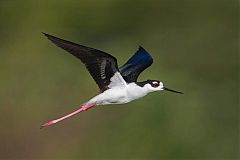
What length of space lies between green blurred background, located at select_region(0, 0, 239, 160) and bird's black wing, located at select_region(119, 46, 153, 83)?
1426 mm

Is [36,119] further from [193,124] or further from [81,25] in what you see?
[81,25]

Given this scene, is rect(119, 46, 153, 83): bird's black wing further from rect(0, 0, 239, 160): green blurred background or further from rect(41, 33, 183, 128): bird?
rect(0, 0, 239, 160): green blurred background

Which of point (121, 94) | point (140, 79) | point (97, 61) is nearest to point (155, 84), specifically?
point (121, 94)

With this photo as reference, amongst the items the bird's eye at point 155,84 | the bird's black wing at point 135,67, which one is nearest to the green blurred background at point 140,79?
the bird's black wing at point 135,67

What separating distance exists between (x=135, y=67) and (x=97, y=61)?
63 cm

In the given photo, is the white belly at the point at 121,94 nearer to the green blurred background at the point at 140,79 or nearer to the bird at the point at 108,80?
the bird at the point at 108,80

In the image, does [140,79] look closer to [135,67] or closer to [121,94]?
[135,67]

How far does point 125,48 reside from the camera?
859cm

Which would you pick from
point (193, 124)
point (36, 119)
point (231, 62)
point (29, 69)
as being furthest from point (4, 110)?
point (231, 62)

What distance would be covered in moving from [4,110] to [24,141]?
0.46m

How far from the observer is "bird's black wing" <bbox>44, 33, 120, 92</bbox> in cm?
409

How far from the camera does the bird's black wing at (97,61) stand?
4.09m

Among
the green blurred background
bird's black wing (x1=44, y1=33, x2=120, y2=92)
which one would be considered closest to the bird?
bird's black wing (x1=44, y1=33, x2=120, y2=92)

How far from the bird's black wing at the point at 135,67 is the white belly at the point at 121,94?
0.23 metres
